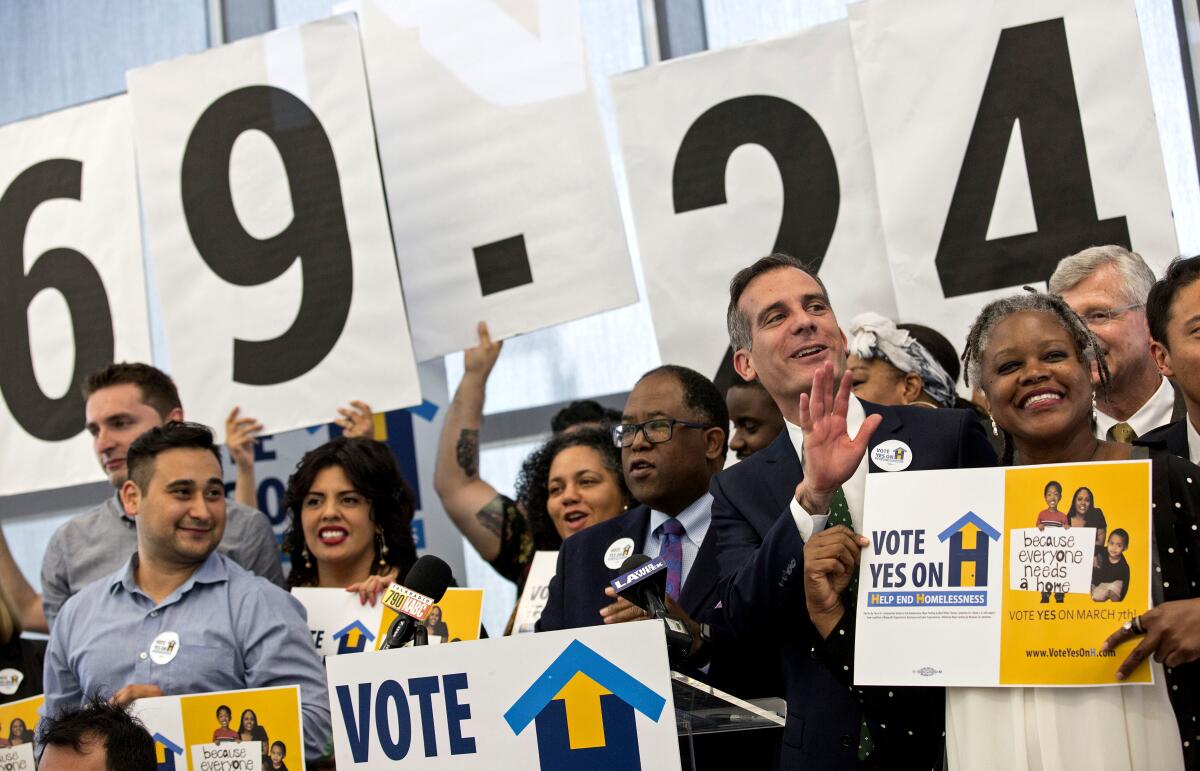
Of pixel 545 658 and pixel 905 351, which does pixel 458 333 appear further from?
pixel 545 658

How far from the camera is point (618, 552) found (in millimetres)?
3025

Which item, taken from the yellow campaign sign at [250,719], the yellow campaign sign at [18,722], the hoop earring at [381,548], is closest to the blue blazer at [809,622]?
the yellow campaign sign at [250,719]

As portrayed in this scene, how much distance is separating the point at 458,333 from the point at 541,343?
34.6 inches

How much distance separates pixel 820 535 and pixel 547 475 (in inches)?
73.3

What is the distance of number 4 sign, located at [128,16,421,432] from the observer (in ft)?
14.1

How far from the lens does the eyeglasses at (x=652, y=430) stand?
10.4 feet

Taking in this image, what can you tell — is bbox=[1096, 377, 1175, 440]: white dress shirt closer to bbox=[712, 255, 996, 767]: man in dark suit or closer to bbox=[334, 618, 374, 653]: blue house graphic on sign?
bbox=[712, 255, 996, 767]: man in dark suit

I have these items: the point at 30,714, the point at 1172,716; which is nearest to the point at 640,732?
the point at 1172,716

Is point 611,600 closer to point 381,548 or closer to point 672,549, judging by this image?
point 672,549

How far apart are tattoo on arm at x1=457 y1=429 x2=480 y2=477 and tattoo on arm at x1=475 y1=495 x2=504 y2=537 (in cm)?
17

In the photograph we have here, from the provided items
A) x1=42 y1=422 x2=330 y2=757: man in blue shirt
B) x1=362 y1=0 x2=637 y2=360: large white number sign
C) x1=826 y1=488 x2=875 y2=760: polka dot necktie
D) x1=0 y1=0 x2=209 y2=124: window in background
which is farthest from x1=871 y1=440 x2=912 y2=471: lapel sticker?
x1=0 y1=0 x2=209 y2=124: window in background

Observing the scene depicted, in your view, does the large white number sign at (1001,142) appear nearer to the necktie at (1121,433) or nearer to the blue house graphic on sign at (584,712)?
the necktie at (1121,433)

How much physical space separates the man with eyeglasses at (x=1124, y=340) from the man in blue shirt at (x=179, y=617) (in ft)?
6.69

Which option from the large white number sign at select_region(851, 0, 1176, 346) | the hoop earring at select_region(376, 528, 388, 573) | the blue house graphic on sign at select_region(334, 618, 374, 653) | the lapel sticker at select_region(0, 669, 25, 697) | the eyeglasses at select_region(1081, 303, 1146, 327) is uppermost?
the large white number sign at select_region(851, 0, 1176, 346)
